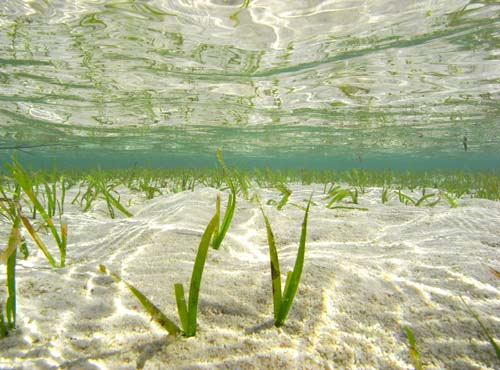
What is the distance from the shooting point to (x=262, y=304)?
69.7 inches

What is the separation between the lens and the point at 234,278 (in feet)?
6.82

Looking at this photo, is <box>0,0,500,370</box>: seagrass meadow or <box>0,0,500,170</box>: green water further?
<box>0,0,500,170</box>: green water

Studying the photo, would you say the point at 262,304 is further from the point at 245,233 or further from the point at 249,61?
the point at 249,61

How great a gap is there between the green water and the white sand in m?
2.20

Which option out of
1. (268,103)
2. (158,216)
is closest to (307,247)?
(158,216)

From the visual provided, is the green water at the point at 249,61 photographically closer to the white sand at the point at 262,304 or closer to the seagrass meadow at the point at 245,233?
the seagrass meadow at the point at 245,233

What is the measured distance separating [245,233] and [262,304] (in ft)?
4.88

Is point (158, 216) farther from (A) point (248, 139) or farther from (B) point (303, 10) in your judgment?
(A) point (248, 139)

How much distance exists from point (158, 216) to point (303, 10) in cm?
566

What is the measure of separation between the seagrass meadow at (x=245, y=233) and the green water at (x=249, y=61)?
0.07 metres

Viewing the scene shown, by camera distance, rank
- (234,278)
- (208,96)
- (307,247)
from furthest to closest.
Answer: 1. (208,96)
2. (307,247)
3. (234,278)

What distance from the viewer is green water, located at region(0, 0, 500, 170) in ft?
20.9

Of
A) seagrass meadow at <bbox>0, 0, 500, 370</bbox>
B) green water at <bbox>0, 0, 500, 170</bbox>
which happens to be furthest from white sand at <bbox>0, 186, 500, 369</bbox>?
green water at <bbox>0, 0, 500, 170</bbox>

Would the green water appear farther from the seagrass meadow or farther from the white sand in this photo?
the white sand
